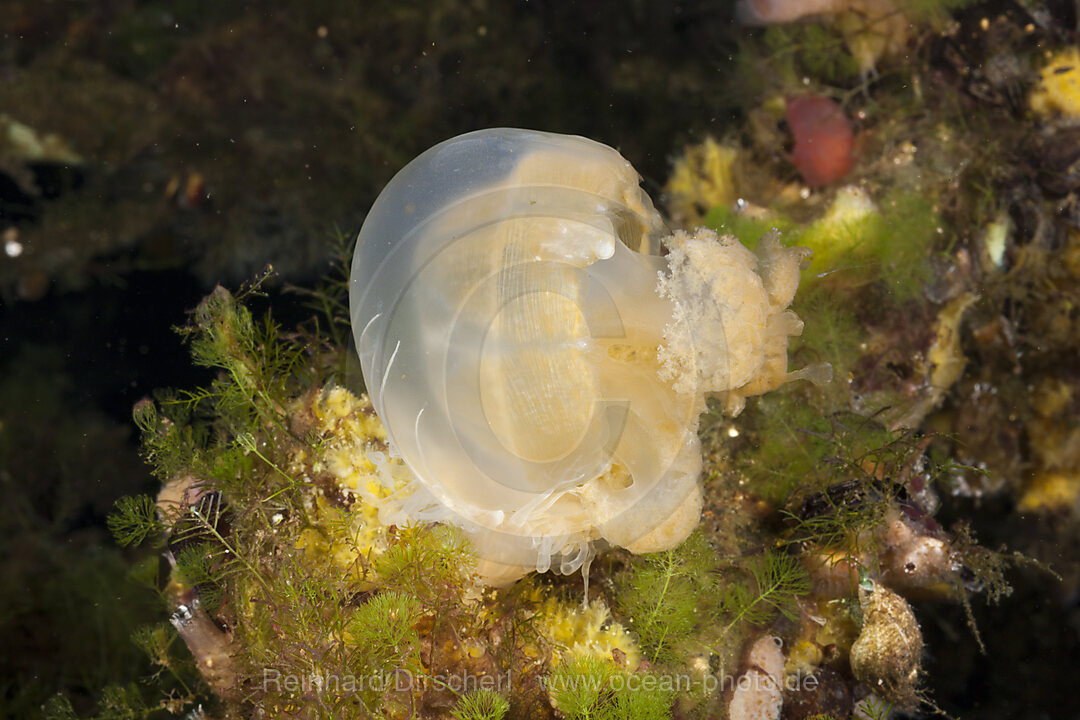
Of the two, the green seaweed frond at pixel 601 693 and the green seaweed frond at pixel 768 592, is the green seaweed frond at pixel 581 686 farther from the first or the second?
the green seaweed frond at pixel 768 592

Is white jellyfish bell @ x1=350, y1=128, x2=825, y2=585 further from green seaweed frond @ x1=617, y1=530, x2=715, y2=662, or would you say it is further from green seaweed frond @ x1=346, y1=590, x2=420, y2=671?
green seaweed frond @ x1=346, y1=590, x2=420, y2=671

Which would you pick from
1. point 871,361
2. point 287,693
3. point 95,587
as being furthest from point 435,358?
point 95,587

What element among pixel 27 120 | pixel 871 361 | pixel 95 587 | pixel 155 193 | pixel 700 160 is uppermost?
pixel 700 160

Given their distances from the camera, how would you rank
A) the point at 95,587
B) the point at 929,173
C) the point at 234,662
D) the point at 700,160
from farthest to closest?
the point at 95,587 < the point at 700,160 < the point at 929,173 < the point at 234,662

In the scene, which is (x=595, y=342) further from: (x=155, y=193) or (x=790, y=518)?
(x=155, y=193)

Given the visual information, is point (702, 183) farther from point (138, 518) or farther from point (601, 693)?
point (138, 518)

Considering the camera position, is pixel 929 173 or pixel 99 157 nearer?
pixel 929 173
